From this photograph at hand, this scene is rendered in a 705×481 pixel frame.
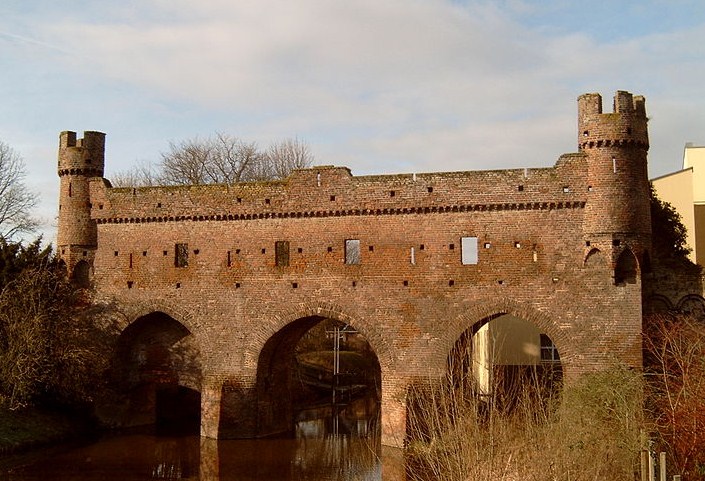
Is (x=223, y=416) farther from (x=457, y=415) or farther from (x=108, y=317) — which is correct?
(x=457, y=415)

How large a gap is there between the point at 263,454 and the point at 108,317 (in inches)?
267

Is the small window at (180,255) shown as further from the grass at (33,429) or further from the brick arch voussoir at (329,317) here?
the grass at (33,429)

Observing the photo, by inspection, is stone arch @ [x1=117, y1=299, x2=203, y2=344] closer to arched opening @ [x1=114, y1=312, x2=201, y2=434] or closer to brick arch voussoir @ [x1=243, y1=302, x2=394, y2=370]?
arched opening @ [x1=114, y1=312, x2=201, y2=434]

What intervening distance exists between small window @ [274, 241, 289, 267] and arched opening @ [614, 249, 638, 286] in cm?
898

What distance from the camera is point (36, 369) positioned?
22703mm

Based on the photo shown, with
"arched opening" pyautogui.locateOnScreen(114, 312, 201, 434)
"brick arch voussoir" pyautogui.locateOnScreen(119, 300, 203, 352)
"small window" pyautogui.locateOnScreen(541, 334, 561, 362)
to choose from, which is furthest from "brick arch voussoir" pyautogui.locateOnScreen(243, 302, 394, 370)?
"small window" pyautogui.locateOnScreen(541, 334, 561, 362)

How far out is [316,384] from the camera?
37.4 m

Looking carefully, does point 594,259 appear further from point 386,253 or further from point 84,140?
point 84,140

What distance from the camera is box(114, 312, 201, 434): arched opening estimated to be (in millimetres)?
25109

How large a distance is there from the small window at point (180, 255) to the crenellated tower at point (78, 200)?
2802 millimetres

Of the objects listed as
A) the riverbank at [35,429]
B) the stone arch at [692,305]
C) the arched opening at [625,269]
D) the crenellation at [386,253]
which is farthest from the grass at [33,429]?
the stone arch at [692,305]

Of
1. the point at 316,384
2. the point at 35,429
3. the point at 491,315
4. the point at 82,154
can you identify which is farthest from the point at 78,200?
the point at 316,384

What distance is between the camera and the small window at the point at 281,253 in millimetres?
23391

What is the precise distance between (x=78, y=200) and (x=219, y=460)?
31.4 feet
